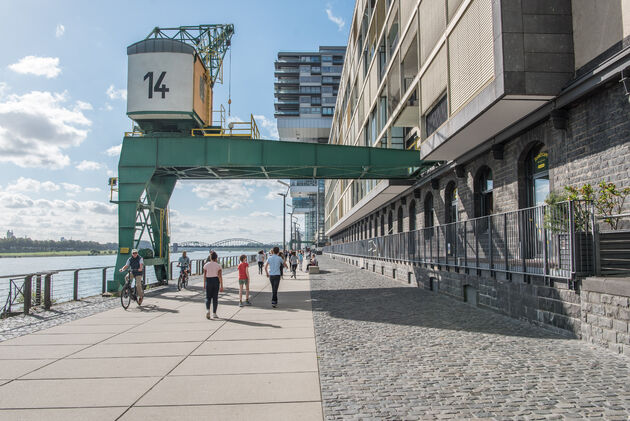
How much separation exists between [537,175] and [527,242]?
10.9 ft

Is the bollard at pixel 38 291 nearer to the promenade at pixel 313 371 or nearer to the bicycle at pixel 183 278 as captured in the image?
the promenade at pixel 313 371

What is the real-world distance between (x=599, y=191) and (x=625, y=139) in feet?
3.31

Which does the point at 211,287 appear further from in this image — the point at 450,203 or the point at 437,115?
→ the point at 450,203

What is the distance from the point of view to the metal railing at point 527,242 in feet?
25.8

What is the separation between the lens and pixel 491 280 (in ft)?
36.9

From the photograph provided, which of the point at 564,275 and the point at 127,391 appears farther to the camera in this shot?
the point at 564,275

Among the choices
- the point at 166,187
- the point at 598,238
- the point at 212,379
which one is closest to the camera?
the point at 212,379

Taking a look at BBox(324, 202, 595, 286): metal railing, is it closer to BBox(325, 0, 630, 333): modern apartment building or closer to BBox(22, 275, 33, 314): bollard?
BBox(325, 0, 630, 333): modern apartment building

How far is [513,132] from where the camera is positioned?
40.2 feet

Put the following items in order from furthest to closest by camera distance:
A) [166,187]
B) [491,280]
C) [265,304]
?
1. [166,187]
2. [265,304]
3. [491,280]

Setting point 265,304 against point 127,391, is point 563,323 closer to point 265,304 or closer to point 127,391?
point 127,391

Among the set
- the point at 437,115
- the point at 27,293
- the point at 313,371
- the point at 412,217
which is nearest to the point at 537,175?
the point at 437,115

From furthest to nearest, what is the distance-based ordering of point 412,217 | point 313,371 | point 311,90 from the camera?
point 311,90 < point 412,217 < point 313,371

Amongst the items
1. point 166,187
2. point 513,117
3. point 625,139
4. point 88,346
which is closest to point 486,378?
point 625,139
